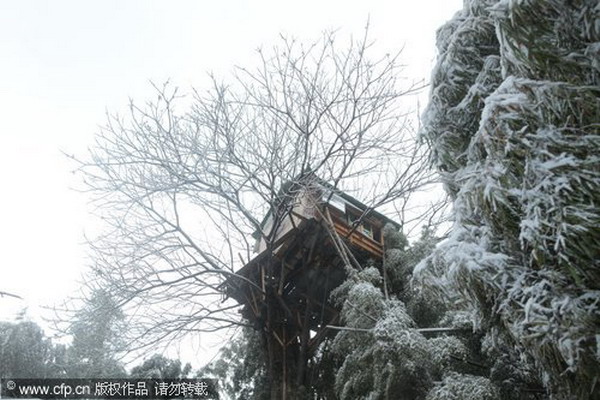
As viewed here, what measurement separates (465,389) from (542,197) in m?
2.19

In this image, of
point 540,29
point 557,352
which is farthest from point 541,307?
point 540,29

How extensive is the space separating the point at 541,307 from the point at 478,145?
863mm

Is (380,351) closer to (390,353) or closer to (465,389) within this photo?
(390,353)

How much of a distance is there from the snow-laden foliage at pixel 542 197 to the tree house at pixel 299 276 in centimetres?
491

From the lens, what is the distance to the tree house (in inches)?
298

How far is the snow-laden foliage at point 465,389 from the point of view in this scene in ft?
11.7

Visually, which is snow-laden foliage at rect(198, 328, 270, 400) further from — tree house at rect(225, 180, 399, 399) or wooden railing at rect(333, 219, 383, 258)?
wooden railing at rect(333, 219, 383, 258)

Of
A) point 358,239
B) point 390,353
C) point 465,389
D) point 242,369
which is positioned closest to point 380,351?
point 390,353

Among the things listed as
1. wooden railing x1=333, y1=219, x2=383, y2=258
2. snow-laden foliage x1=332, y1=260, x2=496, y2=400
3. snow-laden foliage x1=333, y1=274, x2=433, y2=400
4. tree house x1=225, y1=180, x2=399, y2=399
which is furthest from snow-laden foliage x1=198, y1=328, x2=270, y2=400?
snow-laden foliage x1=332, y1=260, x2=496, y2=400

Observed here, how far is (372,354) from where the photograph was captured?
438 cm

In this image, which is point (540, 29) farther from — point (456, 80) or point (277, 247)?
point (277, 247)

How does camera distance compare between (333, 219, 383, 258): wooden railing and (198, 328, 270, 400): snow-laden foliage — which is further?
(198, 328, 270, 400): snow-laden foliage

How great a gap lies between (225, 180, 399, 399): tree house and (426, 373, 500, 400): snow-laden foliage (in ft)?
11.6

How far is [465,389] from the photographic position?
365 cm
